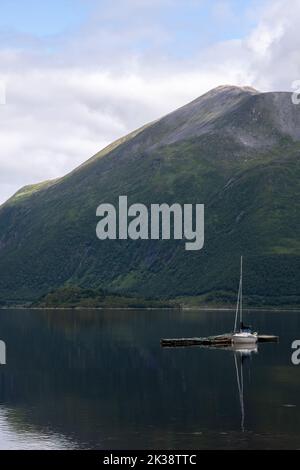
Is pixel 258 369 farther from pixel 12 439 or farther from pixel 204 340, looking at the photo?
pixel 12 439

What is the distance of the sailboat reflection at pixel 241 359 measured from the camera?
10732 centimetres

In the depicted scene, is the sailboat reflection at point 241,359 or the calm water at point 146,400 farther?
the sailboat reflection at point 241,359

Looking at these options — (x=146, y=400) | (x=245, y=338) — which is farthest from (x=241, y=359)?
(x=146, y=400)

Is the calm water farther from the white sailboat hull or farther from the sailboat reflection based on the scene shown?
the white sailboat hull

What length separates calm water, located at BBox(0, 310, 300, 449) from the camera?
8562 centimetres

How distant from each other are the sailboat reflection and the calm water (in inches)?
28.6

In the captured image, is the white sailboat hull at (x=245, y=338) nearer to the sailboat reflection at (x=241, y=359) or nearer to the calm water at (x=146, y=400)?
the sailboat reflection at (x=241, y=359)

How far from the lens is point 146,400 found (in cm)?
11194

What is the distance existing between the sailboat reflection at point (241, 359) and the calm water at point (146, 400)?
725mm

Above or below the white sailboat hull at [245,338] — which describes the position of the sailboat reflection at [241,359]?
below

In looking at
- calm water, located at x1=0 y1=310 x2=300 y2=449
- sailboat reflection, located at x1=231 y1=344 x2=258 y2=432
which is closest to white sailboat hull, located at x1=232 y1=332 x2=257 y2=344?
sailboat reflection, located at x1=231 y1=344 x2=258 y2=432

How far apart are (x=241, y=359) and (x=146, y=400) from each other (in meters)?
57.0

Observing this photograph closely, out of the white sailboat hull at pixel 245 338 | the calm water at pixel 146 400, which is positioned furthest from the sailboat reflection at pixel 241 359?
the white sailboat hull at pixel 245 338
